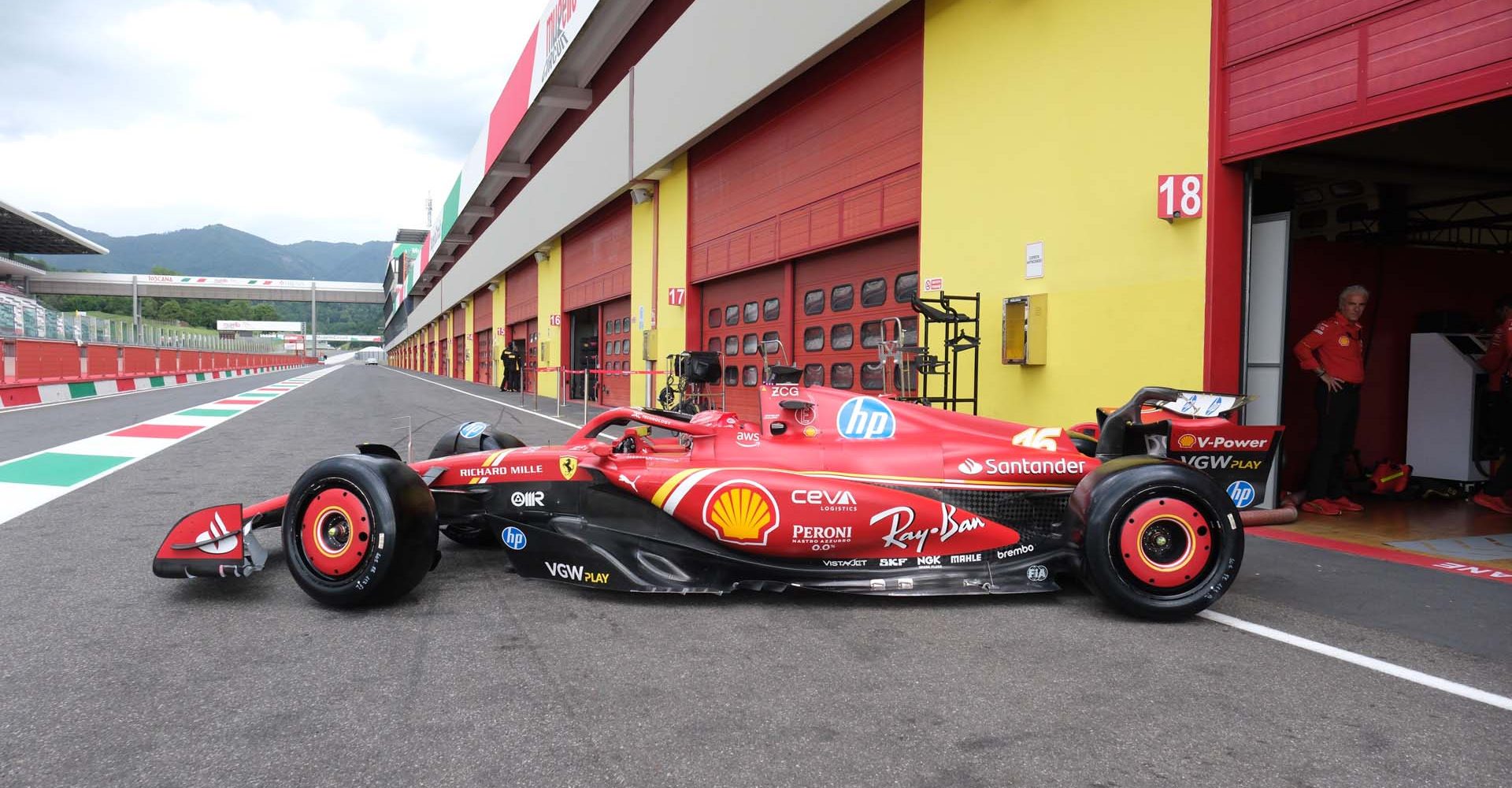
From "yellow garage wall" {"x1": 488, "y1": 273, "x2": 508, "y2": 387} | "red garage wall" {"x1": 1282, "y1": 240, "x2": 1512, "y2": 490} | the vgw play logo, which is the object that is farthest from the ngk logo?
"yellow garage wall" {"x1": 488, "y1": 273, "x2": 508, "y2": 387}

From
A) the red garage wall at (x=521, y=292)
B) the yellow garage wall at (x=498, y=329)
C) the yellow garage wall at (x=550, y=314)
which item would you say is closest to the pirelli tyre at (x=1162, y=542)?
the yellow garage wall at (x=550, y=314)

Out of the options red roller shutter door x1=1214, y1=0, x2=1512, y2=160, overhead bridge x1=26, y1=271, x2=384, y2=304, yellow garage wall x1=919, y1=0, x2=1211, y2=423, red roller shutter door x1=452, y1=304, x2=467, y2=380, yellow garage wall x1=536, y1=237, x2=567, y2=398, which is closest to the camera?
red roller shutter door x1=1214, y1=0, x2=1512, y2=160

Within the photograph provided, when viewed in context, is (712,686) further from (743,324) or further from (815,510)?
(743,324)

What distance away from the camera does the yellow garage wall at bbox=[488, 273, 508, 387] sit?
32.7 meters

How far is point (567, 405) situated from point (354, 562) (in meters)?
16.0

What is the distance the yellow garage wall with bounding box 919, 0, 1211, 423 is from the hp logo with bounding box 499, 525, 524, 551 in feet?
16.2

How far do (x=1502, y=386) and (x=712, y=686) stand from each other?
7.46 metres

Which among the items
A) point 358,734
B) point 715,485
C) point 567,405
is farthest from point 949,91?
point 567,405

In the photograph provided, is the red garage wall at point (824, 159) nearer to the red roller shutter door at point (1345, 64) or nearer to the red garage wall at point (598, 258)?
the red roller shutter door at point (1345, 64)

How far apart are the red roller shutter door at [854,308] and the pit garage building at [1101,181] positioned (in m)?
0.04

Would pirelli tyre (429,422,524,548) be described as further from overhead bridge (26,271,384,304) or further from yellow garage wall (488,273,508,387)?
overhead bridge (26,271,384,304)

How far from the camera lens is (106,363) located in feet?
75.3

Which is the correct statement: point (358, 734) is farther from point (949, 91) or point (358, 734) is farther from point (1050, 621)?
point (949, 91)

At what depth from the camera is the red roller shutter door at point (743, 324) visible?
483 inches
